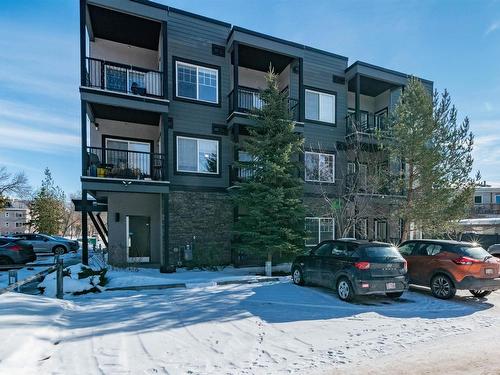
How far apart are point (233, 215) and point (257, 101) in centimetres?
608

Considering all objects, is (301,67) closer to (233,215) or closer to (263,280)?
(233,215)

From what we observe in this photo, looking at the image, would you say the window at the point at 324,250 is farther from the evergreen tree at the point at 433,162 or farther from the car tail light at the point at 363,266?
the evergreen tree at the point at 433,162

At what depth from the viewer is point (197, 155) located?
48.9 feet

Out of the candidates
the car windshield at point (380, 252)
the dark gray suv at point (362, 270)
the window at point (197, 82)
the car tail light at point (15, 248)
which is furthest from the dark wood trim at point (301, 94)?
the car tail light at point (15, 248)

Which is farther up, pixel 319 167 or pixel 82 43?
pixel 82 43

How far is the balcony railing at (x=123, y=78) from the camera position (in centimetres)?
1284

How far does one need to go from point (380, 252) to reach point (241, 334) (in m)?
4.59

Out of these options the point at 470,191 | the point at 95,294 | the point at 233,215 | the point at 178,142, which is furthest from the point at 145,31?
the point at 470,191

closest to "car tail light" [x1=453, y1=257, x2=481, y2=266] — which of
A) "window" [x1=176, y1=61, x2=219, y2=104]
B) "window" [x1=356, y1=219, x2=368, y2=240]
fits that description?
"window" [x1=356, y1=219, x2=368, y2=240]

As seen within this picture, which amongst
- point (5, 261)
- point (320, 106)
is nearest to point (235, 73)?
point (320, 106)

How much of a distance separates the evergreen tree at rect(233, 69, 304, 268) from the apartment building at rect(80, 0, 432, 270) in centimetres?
145

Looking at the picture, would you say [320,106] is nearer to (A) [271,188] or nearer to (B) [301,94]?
(B) [301,94]

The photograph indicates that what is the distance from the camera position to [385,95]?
19828mm

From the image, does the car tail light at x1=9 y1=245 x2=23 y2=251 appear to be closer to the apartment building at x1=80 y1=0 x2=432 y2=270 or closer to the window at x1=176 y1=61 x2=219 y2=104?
the apartment building at x1=80 y1=0 x2=432 y2=270
